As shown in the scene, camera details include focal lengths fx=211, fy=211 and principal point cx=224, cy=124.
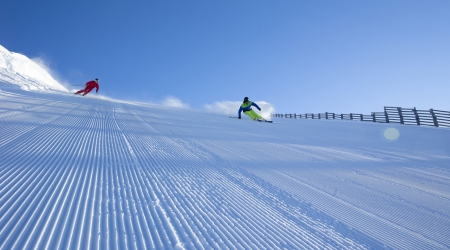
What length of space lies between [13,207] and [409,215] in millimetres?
4153

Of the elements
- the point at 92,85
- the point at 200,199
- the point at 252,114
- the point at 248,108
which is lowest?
the point at 200,199

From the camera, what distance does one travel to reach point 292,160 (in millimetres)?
4605

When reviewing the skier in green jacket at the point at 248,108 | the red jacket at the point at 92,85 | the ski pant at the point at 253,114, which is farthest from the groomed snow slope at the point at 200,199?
the red jacket at the point at 92,85

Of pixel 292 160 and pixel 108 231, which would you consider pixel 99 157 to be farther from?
pixel 292 160

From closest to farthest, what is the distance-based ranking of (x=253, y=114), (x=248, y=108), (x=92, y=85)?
(x=253, y=114)
(x=248, y=108)
(x=92, y=85)

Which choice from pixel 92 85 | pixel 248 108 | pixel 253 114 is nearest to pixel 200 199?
pixel 253 114

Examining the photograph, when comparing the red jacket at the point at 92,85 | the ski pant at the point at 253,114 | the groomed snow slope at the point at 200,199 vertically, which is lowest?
the groomed snow slope at the point at 200,199

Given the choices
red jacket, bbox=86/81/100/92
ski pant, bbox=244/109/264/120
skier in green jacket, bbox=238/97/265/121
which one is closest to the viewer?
ski pant, bbox=244/109/264/120

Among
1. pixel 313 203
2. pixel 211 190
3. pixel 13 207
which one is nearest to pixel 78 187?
pixel 13 207

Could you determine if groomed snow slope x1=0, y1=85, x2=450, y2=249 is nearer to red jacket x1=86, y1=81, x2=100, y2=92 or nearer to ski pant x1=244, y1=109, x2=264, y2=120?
ski pant x1=244, y1=109, x2=264, y2=120

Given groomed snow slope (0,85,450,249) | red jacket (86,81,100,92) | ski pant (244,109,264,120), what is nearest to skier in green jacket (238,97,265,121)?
ski pant (244,109,264,120)

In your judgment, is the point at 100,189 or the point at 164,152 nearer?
the point at 100,189

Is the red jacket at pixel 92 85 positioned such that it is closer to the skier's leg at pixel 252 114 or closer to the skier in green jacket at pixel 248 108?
the skier in green jacket at pixel 248 108

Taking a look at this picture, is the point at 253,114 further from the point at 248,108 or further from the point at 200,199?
the point at 200,199
